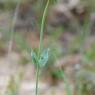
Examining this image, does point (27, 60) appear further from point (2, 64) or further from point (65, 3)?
point (65, 3)

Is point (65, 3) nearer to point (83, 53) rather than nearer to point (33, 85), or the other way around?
point (83, 53)

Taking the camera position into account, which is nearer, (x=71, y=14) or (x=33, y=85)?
(x=33, y=85)

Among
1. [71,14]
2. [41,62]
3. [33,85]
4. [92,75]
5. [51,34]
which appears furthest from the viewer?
[71,14]

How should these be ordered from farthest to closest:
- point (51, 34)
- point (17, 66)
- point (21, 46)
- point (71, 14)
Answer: point (71, 14)
point (51, 34)
point (21, 46)
point (17, 66)

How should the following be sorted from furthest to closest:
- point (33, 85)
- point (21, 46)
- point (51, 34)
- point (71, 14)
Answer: point (71, 14), point (51, 34), point (21, 46), point (33, 85)

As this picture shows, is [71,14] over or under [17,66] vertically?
over

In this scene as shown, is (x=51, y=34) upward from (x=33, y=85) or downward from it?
upward

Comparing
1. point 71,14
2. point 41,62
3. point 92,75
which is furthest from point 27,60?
point 41,62

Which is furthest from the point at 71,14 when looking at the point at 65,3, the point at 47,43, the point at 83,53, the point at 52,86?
the point at 52,86

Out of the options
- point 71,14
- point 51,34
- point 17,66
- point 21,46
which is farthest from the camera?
point 71,14

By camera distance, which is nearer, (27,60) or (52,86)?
(52,86)
